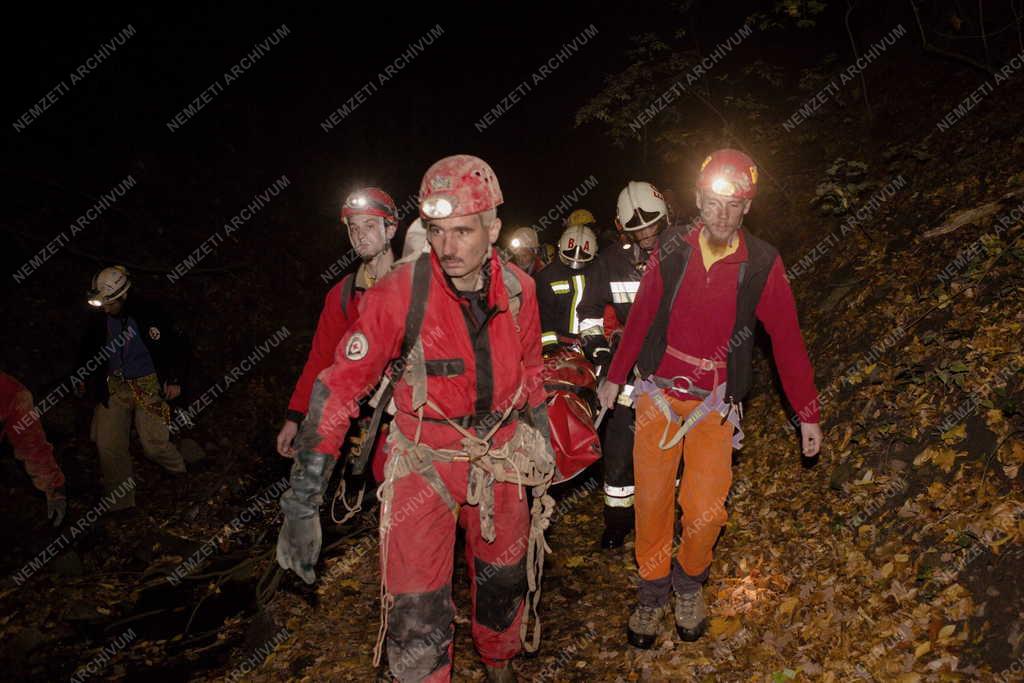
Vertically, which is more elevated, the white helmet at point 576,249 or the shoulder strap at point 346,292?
the shoulder strap at point 346,292

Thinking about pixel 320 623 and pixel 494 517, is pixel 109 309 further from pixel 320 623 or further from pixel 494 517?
pixel 494 517

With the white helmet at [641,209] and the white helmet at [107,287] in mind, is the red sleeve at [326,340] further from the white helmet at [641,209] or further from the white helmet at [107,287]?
the white helmet at [107,287]

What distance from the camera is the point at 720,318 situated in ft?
13.0

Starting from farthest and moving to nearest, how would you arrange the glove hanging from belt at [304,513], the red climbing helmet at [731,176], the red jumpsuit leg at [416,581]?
the red climbing helmet at [731,176]
the red jumpsuit leg at [416,581]
the glove hanging from belt at [304,513]

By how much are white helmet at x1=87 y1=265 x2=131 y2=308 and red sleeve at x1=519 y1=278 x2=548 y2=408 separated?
5932mm

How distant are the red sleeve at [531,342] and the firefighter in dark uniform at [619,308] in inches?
71.3

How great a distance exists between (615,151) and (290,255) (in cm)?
1327

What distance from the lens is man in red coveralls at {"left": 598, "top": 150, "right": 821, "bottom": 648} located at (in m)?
3.90

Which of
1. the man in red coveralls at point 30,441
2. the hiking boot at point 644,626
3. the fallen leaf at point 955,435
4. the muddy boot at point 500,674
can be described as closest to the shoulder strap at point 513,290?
the muddy boot at point 500,674

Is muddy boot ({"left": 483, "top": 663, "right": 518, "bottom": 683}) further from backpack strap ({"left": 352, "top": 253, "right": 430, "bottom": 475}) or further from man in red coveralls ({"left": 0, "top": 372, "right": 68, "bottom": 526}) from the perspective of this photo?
man in red coveralls ({"left": 0, "top": 372, "right": 68, "bottom": 526})

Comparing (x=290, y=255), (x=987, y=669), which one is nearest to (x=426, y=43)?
(x=290, y=255)

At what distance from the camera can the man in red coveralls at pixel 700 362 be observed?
12.8 ft

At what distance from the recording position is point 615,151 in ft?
74.8

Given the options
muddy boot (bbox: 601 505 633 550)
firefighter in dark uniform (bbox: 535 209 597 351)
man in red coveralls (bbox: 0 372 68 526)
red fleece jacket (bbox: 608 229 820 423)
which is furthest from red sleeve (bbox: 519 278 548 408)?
man in red coveralls (bbox: 0 372 68 526)
